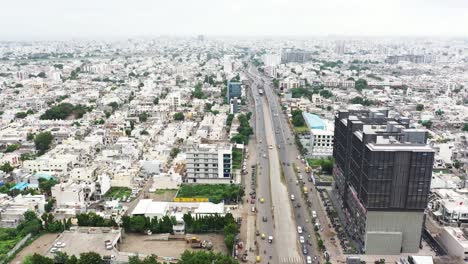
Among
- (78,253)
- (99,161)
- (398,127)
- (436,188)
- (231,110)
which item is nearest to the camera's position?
(78,253)

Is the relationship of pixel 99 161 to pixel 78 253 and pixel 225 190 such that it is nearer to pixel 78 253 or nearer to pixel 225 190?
pixel 225 190

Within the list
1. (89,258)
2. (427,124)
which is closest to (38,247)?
(89,258)

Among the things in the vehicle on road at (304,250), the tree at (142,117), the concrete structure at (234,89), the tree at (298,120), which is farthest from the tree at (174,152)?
the concrete structure at (234,89)

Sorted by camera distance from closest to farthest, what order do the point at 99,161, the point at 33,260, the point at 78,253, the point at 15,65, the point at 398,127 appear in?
1. the point at 33,260
2. the point at 78,253
3. the point at 398,127
4. the point at 99,161
5. the point at 15,65

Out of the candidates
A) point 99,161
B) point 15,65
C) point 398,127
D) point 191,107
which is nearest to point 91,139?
point 99,161

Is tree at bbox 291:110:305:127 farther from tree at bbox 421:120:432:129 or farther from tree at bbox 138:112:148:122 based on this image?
tree at bbox 138:112:148:122

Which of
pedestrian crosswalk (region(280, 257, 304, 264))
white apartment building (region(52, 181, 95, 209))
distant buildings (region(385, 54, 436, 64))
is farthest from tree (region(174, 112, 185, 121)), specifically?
distant buildings (region(385, 54, 436, 64))
